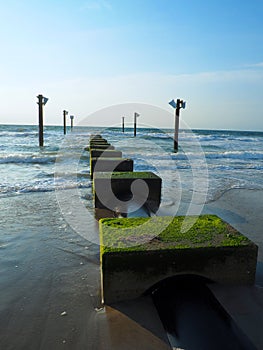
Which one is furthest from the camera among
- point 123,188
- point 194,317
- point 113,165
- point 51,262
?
point 113,165

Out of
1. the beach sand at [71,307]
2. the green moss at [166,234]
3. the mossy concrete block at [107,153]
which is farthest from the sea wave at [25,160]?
the green moss at [166,234]

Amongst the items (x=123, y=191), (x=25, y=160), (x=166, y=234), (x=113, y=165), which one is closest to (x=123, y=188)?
(x=123, y=191)

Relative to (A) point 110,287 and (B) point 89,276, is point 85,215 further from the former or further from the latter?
(A) point 110,287

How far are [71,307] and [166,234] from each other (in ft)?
3.68

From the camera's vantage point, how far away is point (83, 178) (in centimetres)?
971

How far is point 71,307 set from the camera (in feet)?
8.75

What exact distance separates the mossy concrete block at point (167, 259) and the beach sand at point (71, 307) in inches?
5.0

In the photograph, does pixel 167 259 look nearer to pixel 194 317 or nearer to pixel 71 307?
pixel 194 317

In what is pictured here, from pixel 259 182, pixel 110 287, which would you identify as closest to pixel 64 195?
pixel 110 287

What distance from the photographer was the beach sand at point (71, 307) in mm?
2221

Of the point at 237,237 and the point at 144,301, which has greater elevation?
the point at 237,237

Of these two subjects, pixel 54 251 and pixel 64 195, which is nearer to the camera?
pixel 54 251

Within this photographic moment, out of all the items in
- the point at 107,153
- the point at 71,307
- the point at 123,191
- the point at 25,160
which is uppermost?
the point at 107,153

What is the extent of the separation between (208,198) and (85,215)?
10.5 ft
